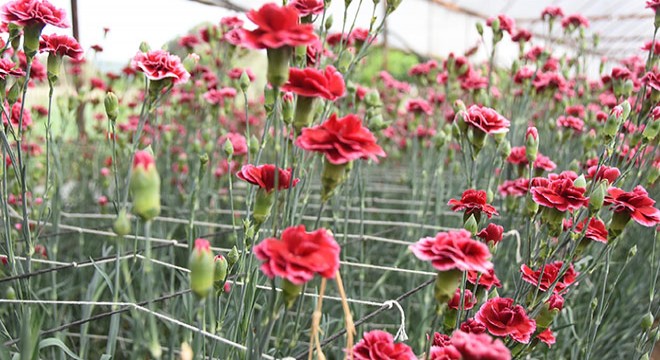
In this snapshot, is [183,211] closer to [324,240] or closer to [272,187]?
[272,187]

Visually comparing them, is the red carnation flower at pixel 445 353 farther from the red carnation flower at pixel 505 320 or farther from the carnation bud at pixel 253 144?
the carnation bud at pixel 253 144

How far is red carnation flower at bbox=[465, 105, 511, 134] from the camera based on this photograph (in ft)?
2.20

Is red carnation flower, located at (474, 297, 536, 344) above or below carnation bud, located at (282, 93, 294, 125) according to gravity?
below

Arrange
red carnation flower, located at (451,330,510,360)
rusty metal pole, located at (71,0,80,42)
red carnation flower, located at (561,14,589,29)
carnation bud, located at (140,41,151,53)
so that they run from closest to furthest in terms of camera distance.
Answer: red carnation flower, located at (451,330,510,360), carnation bud, located at (140,41,151,53), rusty metal pole, located at (71,0,80,42), red carnation flower, located at (561,14,589,29)

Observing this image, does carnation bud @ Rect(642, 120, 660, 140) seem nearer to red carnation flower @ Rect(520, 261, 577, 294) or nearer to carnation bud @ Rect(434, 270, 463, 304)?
red carnation flower @ Rect(520, 261, 577, 294)

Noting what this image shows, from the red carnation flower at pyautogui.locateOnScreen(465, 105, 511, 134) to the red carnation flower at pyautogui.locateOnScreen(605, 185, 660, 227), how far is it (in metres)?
0.15

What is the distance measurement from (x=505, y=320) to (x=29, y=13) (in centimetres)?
66

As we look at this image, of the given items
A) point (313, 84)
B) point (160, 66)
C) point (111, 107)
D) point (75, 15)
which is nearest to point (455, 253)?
point (313, 84)

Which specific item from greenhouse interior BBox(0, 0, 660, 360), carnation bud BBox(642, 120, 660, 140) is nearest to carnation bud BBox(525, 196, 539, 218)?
greenhouse interior BBox(0, 0, 660, 360)

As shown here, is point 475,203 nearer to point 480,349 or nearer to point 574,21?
point 480,349

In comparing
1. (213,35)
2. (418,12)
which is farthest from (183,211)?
(418,12)

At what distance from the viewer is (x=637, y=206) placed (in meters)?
0.64

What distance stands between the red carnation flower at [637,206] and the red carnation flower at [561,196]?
0.04 metres

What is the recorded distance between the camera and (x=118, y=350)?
1183mm
